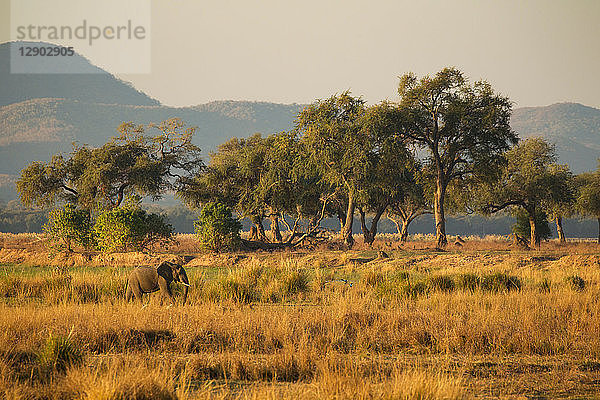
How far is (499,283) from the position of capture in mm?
20031

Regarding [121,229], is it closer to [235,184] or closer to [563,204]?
[235,184]

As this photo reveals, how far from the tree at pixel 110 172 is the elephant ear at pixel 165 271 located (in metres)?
26.9

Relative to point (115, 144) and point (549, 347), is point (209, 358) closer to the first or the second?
point (549, 347)

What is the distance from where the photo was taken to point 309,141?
43062mm

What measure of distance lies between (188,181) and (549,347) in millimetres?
38635

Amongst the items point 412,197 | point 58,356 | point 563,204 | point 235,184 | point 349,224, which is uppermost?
point 235,184

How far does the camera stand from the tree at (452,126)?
44812mm

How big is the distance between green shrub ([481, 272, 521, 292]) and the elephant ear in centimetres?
969

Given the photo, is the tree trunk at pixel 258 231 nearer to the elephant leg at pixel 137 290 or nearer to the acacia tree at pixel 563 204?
the acacia tree at pixel 563 204

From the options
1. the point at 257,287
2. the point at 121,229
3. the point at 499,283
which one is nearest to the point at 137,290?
the point at 257,287

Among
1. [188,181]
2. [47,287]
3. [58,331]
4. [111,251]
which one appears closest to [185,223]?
[188,181]

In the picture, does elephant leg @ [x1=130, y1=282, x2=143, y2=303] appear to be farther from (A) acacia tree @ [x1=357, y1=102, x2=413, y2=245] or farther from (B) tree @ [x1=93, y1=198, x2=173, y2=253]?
(A) acacia tree @ [x1=357, y1=102, x2=413, y2=245]

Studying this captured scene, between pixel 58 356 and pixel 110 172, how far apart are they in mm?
34304

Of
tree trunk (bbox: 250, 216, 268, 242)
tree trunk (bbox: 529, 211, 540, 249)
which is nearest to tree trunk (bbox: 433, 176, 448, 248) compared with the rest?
tree trunk (bbox: 529, 211, 540, 249)
